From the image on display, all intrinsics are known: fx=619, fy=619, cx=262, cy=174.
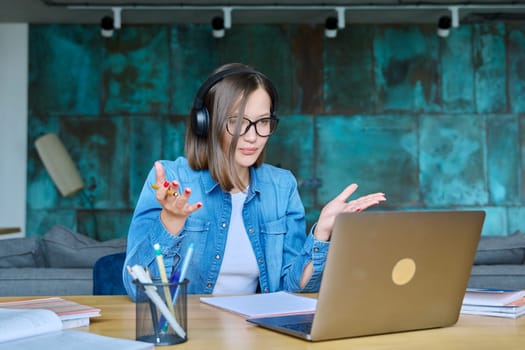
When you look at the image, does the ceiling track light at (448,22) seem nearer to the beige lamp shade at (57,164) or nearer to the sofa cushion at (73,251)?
the beige lamp shade at (57,164)

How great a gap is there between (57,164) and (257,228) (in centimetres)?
413

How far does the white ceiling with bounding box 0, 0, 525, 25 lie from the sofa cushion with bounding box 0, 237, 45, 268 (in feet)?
11.2

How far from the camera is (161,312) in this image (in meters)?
0.88

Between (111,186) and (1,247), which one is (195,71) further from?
(1,247)

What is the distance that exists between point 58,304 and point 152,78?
4959mm

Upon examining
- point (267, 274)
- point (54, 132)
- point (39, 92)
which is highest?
point (39, 92)

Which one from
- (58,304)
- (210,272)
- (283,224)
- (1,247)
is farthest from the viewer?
(1,247)

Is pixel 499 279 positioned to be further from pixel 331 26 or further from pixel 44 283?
pixel 331 26

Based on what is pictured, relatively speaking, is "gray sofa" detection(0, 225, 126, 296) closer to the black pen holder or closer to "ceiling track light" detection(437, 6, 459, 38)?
the black pen holder

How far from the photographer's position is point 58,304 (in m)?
1.14

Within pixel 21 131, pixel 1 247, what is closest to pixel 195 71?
pixel 21 131

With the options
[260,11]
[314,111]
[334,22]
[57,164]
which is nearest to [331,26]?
[334,22]

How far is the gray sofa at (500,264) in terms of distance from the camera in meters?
2.18

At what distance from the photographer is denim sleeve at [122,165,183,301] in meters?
1.25
